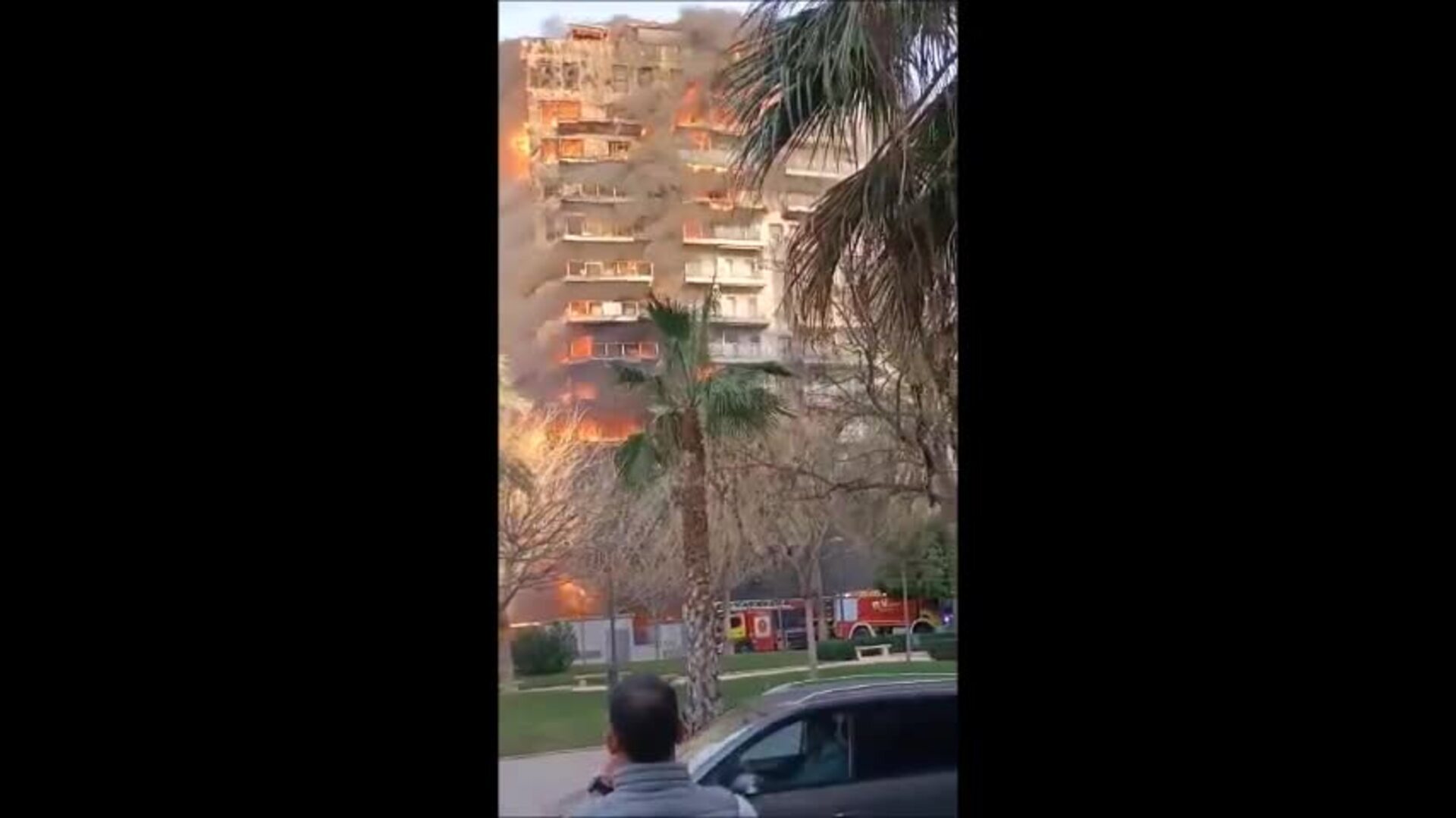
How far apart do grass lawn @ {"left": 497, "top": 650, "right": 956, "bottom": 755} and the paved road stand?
0.04 ft

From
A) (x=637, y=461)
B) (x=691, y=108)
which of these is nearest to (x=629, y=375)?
(x=637, y=461)

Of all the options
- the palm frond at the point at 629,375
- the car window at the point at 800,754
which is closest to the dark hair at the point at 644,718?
the car window at the point at 800,754

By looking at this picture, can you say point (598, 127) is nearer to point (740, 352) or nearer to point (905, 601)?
point (740, 352)

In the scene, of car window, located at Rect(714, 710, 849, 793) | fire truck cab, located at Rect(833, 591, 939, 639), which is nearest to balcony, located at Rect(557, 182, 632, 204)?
fire truck cab, located at Rect(833, 591, 939, 639)

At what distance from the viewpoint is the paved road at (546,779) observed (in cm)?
143

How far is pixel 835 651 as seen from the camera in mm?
1905

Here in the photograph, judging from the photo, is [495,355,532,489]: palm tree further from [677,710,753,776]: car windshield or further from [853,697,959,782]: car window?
[853,697,959,782]: car window

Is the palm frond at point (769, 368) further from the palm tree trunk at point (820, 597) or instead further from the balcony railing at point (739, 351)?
the palm tree trunk at point (820, 597)

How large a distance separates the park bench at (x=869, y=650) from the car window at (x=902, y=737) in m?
0.08

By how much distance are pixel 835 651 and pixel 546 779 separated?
530 mm

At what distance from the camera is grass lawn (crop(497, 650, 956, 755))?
143cm
